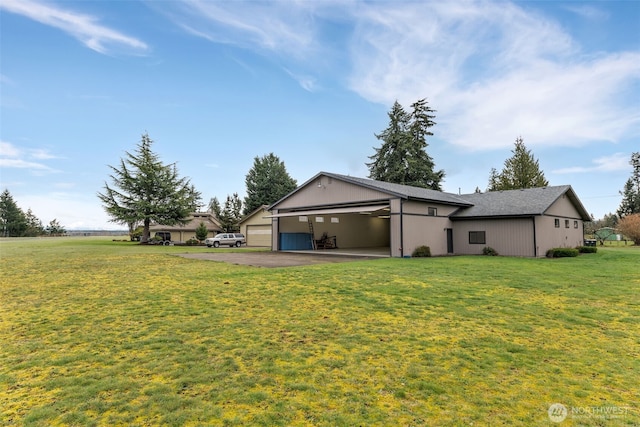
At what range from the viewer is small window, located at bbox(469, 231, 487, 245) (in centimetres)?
1982

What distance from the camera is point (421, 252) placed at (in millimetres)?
18062

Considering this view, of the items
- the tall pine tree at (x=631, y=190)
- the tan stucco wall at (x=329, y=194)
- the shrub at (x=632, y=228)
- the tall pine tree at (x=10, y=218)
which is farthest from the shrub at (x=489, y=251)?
the tall pine tree at (x=10, y=218)

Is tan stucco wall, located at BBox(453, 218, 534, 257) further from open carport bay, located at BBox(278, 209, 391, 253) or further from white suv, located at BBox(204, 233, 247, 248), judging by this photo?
white suv, located at BBox(204, 233, 247, 248)

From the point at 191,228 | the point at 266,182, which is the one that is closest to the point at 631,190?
the point at 266,182

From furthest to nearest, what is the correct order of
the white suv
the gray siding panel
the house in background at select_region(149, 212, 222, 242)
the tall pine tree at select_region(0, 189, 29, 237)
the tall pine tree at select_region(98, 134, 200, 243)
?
the tall pine tree at select_region(0, 189, 29, 237), the house in background at select_region(149, 212, 222, 242), the tall pine tree at select_region(98, 134, 200, 243), the white suv, the gray siding panel

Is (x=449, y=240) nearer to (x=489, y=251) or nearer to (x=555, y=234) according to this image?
(x=489, y=251)

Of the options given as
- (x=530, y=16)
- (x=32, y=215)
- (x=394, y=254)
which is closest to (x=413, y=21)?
(x=530, y=16)

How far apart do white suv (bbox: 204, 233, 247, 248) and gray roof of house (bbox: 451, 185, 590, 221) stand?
2178 cm

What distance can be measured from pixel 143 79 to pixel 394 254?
55.3 ft

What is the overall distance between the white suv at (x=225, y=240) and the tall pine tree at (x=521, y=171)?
33.6 metres

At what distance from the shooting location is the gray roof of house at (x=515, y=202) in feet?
60.7

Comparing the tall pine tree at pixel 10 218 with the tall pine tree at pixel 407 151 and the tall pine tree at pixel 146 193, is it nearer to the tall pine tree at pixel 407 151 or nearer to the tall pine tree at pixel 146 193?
the tall pine tree at pixel 146 193

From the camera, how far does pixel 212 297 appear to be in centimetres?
733

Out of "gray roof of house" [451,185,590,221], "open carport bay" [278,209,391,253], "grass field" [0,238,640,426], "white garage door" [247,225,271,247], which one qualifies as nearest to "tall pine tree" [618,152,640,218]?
"gray roof of house" [451,185,590,221]
